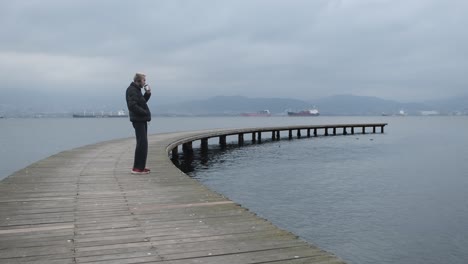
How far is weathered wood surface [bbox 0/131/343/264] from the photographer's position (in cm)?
436

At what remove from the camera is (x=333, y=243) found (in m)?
9.77

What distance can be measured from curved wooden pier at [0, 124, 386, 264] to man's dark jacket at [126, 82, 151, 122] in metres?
1.54

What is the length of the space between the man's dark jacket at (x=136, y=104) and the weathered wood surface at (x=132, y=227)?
1.55m

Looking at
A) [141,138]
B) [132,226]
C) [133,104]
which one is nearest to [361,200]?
[141,138]

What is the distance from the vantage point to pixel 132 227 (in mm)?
5500

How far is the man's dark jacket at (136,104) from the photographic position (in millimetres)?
9438

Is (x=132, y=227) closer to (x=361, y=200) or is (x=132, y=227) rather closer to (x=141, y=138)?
(x=141, y=138)

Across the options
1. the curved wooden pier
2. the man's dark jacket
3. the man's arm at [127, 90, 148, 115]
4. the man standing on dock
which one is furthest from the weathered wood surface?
the man's arm at [127, 90, 148, 115]

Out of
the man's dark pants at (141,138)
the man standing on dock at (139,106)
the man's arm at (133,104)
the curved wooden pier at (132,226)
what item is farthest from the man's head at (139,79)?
the curved wooden pier at (132,226)

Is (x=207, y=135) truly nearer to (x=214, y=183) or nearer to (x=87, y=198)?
(x=214, y=183)

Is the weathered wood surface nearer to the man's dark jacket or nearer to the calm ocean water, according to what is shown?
the man's dark jacket

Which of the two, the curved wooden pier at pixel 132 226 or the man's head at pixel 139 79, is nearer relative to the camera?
the curved wooden pier at pixel 132 226

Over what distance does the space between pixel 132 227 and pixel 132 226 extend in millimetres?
52

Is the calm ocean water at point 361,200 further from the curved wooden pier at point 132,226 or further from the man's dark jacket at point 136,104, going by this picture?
the man's dark jacket at point 136,104
